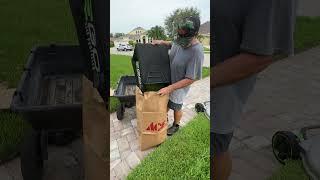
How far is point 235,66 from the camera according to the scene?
5.41 ft

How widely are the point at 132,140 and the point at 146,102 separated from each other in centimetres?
16

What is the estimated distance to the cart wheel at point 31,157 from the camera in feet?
10.1

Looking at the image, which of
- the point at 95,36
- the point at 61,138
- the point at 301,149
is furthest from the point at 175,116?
the point at 61,138

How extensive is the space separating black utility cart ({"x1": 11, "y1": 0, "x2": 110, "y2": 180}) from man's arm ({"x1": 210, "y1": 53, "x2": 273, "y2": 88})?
40cm

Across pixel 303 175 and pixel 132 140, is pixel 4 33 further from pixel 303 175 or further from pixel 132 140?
pixel 132 140

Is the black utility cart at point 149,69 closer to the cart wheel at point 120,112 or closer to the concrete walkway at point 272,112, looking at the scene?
the cart wheel at point 120,112

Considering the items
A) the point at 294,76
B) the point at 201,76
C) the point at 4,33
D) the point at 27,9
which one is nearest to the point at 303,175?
the point at 201,76

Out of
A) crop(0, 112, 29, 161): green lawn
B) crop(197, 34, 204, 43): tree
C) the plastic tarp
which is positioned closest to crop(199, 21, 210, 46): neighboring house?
crop(197, 34, 204, 43): tree

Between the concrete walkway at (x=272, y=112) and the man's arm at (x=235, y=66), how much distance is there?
1819mm

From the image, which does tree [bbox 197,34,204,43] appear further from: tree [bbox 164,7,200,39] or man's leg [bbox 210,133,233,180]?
man's leg [bbox 210,133,233,180]

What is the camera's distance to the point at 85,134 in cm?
176

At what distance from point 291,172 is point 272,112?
54.2 inches

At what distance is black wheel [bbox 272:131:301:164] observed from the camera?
3438 millimetres

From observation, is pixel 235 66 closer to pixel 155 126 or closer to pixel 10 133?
pixel 155 126
